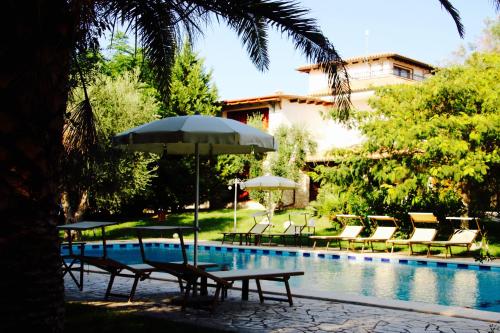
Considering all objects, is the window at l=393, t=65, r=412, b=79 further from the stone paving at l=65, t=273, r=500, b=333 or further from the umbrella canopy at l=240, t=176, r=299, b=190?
the stone paving at l=65, t=273, r=500, b=333

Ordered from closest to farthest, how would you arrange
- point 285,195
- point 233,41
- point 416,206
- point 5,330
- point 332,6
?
1. point 5,330
2. point 332,6
3. point 233,41
4. point 416,206
5. point 285,195

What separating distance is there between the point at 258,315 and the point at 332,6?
3.40 meters

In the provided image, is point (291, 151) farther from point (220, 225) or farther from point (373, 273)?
point (373, 273)

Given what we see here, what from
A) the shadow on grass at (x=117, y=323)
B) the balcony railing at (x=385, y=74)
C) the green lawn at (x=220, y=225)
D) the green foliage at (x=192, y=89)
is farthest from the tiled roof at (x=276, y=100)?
the shadow on grass at (x=117, y=323)

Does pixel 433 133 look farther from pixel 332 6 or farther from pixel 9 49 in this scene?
pixel 9 49

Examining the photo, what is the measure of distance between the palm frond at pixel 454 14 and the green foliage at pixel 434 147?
9023 mm

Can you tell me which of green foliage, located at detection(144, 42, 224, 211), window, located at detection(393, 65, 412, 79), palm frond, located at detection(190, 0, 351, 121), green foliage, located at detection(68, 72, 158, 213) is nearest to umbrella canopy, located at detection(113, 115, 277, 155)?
palm frond, located at detection(190, 0, 351, 121)

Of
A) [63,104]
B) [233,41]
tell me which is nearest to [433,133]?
[233,41]

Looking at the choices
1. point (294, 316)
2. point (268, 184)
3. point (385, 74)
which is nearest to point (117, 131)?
point (268, 184)

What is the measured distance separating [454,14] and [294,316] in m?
3.59

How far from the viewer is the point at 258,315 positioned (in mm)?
6559

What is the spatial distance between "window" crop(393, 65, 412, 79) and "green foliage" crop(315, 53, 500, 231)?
22684mm

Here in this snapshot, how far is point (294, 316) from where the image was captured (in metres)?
6.53

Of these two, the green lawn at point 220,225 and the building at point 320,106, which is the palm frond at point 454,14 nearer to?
the green lawn at point 220,225
